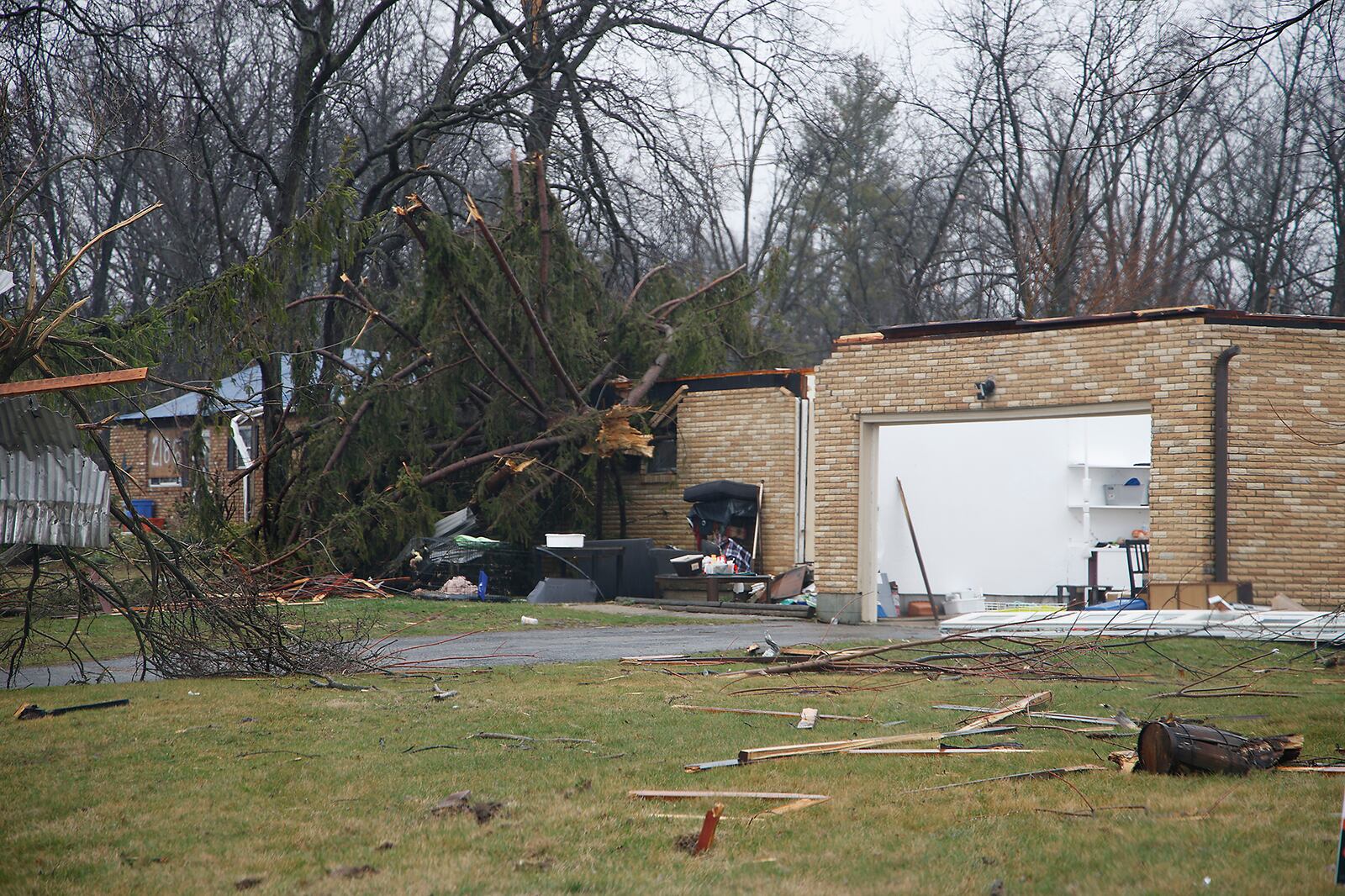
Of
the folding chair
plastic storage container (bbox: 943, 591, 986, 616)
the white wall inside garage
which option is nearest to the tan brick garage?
the folding chair

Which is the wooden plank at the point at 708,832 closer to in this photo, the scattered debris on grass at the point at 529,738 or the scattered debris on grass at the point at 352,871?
the scattered debris on grass at the point at 352,871

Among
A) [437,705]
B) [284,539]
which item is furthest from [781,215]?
[437,705]

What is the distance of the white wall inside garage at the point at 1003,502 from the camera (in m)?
21.0

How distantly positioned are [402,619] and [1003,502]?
1201 cm

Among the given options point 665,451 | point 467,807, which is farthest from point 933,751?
point 665,451

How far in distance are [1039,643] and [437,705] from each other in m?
6.26

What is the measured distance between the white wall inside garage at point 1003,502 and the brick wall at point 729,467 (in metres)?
2.17

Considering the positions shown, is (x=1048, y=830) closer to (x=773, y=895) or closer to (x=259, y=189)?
(x=773, y=895)

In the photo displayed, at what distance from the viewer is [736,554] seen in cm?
1939

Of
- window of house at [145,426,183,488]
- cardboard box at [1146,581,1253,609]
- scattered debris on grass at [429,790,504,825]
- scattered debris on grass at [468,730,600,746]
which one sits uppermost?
window of house at [145,426,183,488]

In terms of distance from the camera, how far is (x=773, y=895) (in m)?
3.64

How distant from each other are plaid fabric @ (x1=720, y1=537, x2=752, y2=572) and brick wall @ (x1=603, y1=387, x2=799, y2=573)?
52cm

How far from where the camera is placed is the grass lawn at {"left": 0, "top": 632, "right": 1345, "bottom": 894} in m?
3.83

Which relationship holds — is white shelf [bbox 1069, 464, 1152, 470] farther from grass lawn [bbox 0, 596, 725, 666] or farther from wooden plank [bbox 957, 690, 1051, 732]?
wooden plank [bbox 957, 690, 1051, 732]
